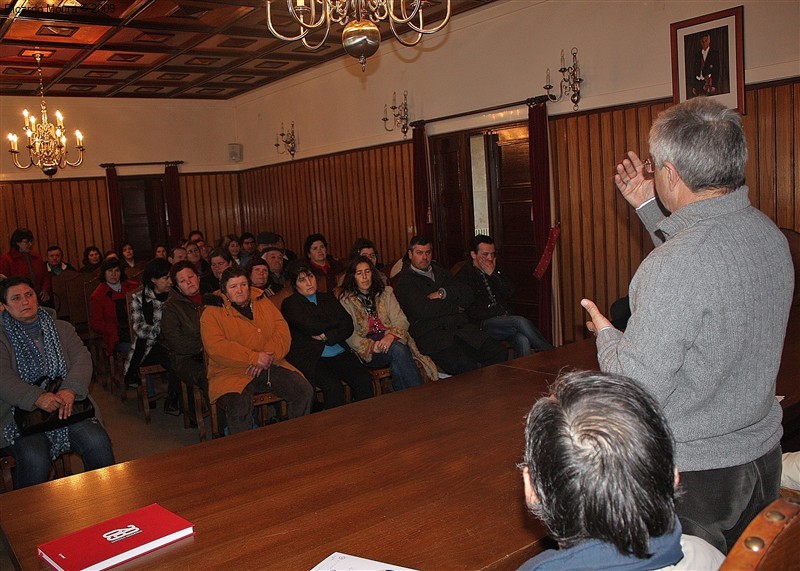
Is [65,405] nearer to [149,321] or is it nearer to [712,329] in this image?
[149,321]

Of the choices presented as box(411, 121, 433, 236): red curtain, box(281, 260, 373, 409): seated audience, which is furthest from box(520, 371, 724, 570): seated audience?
box(411, 121, 433, 236): red curtain

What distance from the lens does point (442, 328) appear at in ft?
18.3

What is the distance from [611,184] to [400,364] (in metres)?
3.23

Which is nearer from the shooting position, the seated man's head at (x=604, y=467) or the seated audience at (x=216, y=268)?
the seated man's head at (x=604, y=467)

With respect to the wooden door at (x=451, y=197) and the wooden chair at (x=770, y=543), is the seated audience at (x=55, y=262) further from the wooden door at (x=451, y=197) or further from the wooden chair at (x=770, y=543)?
the wooden chair at (x=770, y=543)

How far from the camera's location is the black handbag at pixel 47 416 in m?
3.69

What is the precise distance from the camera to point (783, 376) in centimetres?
309

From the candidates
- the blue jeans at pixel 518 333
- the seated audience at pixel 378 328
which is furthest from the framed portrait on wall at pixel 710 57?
the seated audience at pixel 378 328

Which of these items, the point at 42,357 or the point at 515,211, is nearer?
the point at 42,357

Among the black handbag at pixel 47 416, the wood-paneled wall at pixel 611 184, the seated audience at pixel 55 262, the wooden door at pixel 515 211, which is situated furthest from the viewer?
the seated audience at pixel 55 262

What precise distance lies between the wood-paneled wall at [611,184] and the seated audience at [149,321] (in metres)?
4.23

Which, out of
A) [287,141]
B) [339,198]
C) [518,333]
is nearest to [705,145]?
[518,333]

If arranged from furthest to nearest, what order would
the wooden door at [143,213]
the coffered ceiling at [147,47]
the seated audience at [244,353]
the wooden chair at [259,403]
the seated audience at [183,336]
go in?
the wooden door at [143,213], the coffered ceiling at [147,47], the seated audience at [183,336], the wooden chair at [259,403], the seated audience at [244,353]

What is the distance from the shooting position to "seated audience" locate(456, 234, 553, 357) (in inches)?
239
